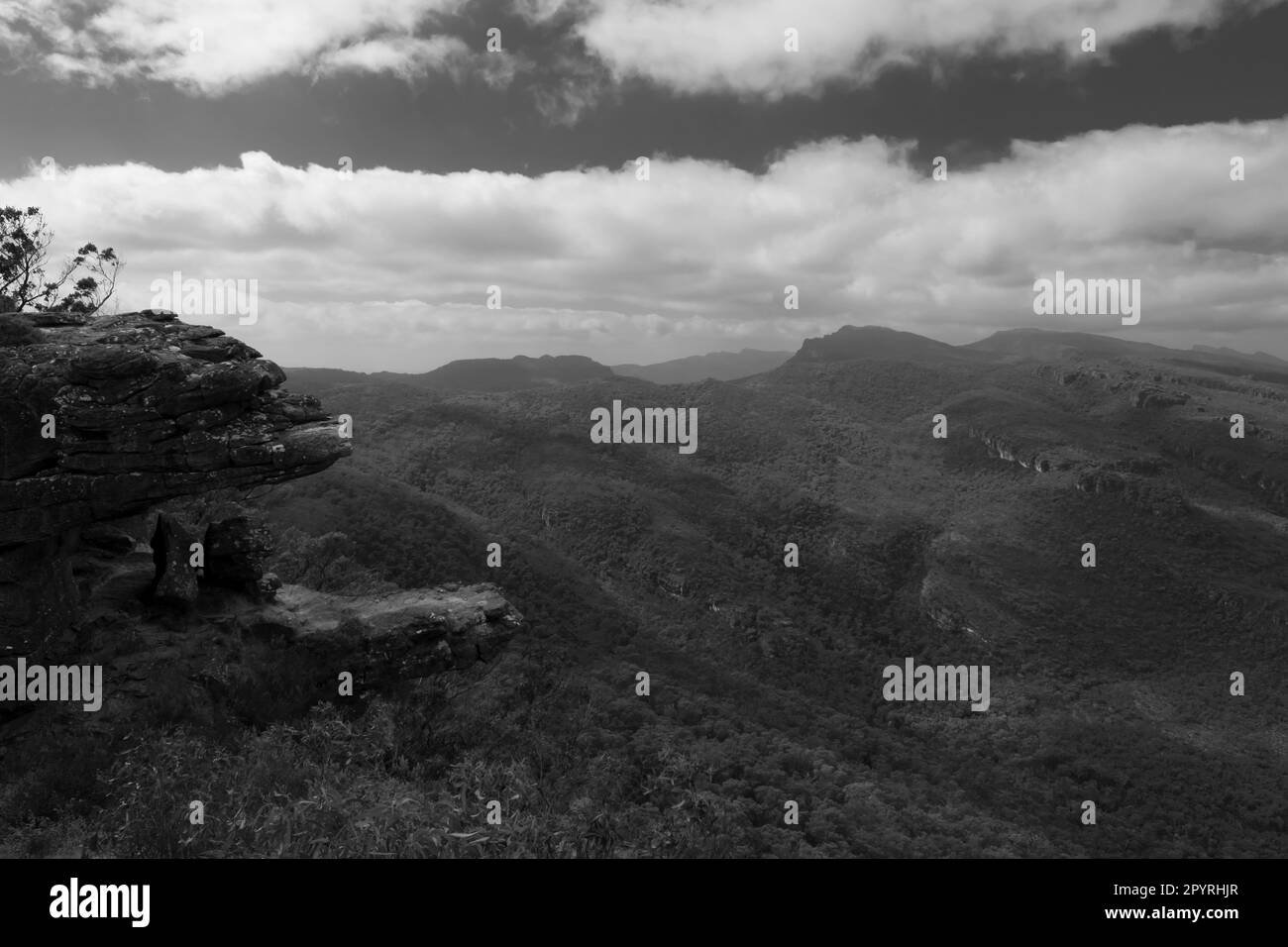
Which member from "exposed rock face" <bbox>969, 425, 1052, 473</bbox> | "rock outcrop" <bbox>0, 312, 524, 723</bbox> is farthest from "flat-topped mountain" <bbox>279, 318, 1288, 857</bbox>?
"rock outcrop" <bbox>0, 312, 524, 723</bbox>

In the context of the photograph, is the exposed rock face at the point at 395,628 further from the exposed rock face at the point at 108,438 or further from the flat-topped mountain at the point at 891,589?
the flat-topped mountain at the point at 891,589

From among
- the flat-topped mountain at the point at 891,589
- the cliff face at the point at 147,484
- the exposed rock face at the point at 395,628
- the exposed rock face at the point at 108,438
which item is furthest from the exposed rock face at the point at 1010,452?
the exposed rock face at the point at 108,438

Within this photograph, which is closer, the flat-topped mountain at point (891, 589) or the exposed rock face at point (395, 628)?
the exposed rock face at point (395, 628)

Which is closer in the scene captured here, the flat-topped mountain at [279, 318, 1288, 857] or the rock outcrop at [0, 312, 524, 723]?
the rock outcrop at [0, 312, 524, 723]

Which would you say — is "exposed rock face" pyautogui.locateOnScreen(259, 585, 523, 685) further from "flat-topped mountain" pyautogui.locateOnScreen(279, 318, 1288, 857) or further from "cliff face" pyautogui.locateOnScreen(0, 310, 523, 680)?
"flat-topped mountain" pyautogui.locateOnScreen(279, 318, 1288, 857)

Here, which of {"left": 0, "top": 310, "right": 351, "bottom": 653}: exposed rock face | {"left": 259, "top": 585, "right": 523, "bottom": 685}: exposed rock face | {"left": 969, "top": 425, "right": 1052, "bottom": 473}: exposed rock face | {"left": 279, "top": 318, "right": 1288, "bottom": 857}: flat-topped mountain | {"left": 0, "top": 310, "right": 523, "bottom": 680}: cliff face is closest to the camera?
{"left": 0, "top": 310, "right": 351, "bottom": 653}: exposed rock face

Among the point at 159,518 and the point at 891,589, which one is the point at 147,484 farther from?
the point at 891,589

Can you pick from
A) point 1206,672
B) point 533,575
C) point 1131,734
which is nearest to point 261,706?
point 533,575
